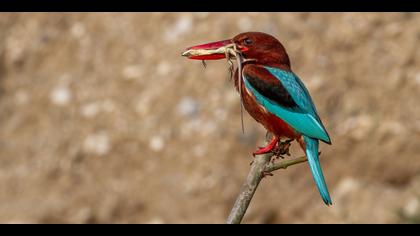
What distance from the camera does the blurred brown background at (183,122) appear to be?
20.9 feet

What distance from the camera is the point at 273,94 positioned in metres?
2.94

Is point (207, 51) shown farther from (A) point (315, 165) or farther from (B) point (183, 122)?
(B) point (183, 122)

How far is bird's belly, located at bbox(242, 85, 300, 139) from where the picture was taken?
2871 mm

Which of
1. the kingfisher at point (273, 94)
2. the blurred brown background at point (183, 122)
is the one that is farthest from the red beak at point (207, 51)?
the blurred brown background at point (183, 122)

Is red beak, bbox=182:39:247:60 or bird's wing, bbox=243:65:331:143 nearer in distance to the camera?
red beak, bbox=182:39:247:60

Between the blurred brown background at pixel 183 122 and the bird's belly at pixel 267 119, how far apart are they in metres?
3.39

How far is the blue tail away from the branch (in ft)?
0.52

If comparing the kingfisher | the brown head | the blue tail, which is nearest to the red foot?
the kingfisher

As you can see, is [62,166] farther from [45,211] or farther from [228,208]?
[228,208]

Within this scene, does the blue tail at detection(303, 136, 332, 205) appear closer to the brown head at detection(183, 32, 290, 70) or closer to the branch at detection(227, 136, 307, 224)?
the branch at detection(227, 136, 307, 224)

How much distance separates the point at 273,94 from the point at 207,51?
1.06 ft

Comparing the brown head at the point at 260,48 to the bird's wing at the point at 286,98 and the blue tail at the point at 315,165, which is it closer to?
the bird's wing at the point at 286,98

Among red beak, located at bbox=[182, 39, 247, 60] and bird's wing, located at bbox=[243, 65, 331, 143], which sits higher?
red beak, located at bbox=[182, 39, 247, 60]

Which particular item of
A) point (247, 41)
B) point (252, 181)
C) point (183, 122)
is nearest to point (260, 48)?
point (247, 41)
